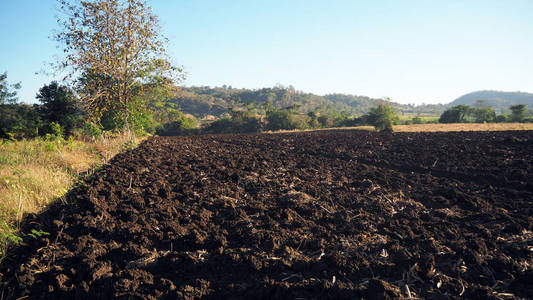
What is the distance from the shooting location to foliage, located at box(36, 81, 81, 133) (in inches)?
607

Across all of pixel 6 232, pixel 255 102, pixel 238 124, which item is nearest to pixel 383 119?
pixel 238 124

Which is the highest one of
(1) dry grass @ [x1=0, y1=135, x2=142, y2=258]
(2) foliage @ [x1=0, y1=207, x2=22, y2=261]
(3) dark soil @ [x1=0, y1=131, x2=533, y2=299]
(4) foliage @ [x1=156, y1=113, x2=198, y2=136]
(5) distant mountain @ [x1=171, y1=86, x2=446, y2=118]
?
(5) distant mountain @ [x1=171, y1=86, x2=446, y2=118]

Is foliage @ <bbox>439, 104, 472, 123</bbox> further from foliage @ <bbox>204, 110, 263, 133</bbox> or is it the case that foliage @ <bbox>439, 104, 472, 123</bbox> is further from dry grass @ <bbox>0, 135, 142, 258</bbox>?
dry grass @ <bbox>0, 135, 142, 258</bbox>

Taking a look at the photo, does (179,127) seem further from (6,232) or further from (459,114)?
(459,114)

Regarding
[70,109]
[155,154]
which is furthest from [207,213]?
[70,109]

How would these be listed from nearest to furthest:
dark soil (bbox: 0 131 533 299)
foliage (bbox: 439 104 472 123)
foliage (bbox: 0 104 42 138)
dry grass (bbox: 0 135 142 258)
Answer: dark soil (bbox: 0 131 533 299) < dry grass (bbox: 0 135 142 258) < foliage (bbox: 0 104 42 138) < foliage (bbox: 439 104 472 123)

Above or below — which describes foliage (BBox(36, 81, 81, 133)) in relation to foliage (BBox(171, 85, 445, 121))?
below

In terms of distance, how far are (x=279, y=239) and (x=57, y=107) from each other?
17.5m

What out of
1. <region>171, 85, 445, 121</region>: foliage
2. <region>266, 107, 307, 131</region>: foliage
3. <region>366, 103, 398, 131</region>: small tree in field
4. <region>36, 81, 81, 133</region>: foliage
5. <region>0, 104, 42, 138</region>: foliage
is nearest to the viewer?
<region>36, 81, 81, 133</region>: foliage

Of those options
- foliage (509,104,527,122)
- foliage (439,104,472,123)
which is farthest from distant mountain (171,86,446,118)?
foliage (509,104,527,122)

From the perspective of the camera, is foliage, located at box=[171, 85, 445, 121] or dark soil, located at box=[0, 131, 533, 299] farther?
foliage, located at box=[171, 85, 445, 121]

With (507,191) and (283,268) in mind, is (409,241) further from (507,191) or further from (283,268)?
(507,191)

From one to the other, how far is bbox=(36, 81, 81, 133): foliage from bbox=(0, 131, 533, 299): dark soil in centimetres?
1067

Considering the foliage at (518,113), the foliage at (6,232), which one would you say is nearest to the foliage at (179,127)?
the foliage at (6,232)
